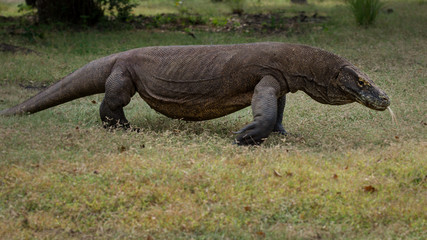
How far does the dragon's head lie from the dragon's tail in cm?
208

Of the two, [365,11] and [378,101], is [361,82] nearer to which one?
[378,101]

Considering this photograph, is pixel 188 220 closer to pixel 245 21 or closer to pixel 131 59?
pixel 131 59

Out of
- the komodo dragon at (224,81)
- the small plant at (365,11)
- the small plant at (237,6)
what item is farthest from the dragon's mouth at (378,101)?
the small plant at (237,6)

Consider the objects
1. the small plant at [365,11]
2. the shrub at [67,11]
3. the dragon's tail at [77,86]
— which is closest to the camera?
the dragon's tail at [77,86]

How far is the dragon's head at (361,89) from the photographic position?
439 centimetres

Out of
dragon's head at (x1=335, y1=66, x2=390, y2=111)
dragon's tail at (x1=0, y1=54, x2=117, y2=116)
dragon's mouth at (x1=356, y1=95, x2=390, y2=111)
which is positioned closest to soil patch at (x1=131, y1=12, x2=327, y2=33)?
dragon's tail at (x1=0, y1=54, x2=117, y2=116)

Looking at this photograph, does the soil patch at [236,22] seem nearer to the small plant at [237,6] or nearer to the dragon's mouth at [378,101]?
the small plant at [237,6]

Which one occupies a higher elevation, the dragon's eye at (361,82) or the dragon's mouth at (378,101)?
the dragon's eye at (361,82)

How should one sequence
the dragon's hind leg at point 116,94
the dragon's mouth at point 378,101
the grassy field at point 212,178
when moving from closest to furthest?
the grassy field at point 212,178 < the dragon's mouth at point 378,101 < the dragon's hind leg at point 116,94

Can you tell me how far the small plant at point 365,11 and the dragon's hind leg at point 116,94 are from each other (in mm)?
6592

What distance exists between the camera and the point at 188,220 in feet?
10.4

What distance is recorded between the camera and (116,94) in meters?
4.83

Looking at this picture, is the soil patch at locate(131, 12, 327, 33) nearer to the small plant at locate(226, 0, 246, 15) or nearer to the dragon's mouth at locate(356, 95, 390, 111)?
the small plant at locate(226, 0, 246, 15)

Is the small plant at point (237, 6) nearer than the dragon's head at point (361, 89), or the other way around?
the dragon's head at point (361, 89)
